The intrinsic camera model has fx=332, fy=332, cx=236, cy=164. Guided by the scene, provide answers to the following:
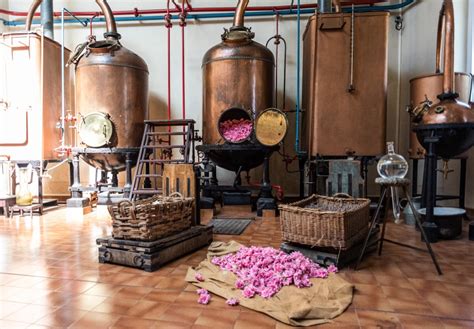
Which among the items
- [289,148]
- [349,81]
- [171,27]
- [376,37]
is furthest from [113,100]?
[376,37]

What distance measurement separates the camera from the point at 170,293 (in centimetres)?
179

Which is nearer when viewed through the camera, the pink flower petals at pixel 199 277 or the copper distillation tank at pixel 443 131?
the pink flower petals at pixel 199 277

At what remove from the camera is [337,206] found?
2660 mm

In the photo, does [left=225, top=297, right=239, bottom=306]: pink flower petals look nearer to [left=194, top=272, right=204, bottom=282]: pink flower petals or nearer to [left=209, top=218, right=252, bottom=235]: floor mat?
[left=194, top=272, right=204, bottom=282]: pink flower petals

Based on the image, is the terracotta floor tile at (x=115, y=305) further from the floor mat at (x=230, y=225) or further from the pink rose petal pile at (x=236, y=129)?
the pink rose petal pile at (x=236, y=129)

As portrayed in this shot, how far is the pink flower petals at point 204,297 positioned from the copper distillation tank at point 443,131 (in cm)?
208

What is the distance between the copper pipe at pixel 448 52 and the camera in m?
2.97

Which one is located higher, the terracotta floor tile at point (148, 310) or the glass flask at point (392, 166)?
the glass flask at point (392, 166)

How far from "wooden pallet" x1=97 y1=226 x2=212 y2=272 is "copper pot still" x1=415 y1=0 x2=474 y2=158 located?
89.1 inches

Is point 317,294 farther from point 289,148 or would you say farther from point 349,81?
point 289,148

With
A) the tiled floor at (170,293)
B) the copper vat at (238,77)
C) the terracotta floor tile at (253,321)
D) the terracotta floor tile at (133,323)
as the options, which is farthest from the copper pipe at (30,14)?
the terracotta floor tile at (253,321)

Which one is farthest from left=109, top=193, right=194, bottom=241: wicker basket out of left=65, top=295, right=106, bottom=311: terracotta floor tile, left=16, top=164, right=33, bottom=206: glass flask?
left=16, top=164, right=33, bottom=206: glass flask

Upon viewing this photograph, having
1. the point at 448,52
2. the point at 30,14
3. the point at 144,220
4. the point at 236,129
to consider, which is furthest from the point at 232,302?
the point at 30,14

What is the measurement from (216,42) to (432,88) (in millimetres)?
3243
